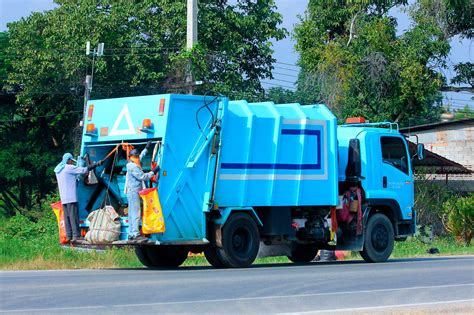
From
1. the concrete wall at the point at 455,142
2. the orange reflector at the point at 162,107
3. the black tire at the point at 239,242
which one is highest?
the concrete wall at the point at 455,142

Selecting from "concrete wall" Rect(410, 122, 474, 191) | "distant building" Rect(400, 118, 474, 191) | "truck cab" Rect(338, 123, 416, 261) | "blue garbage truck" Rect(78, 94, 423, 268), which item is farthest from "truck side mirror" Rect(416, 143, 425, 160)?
"concrete wall" Rect(410, 122, 474, 191)

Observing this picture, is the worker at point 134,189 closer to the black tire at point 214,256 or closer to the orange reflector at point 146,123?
the orange reflector at point 146,123

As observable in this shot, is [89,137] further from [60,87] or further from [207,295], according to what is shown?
[60,87]

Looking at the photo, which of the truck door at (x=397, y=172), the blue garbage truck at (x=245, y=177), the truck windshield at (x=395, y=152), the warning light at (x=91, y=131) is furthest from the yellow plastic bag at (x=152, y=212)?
the truck windshield at (x=395, y=152)

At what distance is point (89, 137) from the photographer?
717 inches

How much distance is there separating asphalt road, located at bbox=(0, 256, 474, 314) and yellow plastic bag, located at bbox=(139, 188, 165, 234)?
0.76 metres

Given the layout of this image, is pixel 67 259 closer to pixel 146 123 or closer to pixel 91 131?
pixel 91 131

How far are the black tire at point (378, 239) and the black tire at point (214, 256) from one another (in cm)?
368

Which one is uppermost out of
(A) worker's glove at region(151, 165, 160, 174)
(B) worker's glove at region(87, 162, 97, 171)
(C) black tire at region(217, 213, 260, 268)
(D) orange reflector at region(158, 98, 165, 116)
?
(D) orange reflector at region(158, 98, 165, 116)

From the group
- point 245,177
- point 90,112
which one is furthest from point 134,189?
point 90,112

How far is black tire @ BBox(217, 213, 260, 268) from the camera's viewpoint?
17578 mm

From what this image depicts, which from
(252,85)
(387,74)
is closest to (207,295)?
(387,74)

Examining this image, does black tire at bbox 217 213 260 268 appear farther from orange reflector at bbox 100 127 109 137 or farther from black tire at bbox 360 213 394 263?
black tire at bbox 360 213 394 263

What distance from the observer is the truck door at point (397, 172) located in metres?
20.7
